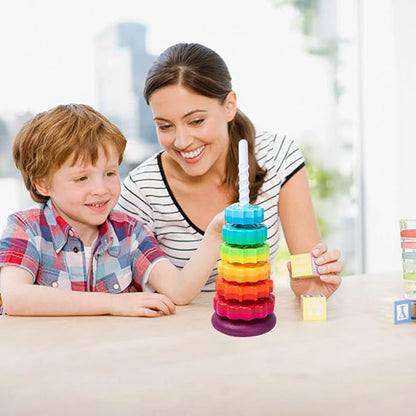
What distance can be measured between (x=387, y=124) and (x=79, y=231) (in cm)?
266

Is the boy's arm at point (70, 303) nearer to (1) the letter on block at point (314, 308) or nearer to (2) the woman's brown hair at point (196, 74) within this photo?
(1) the letter on block at point (314, 308)

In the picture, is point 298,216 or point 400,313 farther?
point 298,216

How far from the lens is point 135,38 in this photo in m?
3.09

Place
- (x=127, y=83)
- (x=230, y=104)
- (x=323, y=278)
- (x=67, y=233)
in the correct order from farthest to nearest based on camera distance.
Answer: (x=127, y=83), (x=230, y=104), (x=67, y=233), (x=323, y=278)

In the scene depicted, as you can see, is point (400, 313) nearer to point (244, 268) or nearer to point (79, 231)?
point (244, 268)

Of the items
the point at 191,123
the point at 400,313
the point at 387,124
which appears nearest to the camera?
the point at 400,313

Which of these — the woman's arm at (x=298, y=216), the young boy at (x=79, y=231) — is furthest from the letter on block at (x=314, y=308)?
the woman's arm at (x=298, y=216)

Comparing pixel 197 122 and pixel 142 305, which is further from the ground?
pixel 197 122

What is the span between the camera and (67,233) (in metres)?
1.41

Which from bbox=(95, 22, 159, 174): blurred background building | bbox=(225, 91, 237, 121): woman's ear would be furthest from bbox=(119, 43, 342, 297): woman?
bbox=(95, 22, 159, 174): blurred background building

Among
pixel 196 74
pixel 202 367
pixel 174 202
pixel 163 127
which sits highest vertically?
pixel 196 74

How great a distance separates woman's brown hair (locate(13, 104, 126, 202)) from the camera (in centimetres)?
136

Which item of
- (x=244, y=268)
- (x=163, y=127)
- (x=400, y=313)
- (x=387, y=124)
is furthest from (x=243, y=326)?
(x=387, y=124)

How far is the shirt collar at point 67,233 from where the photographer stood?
141cm
